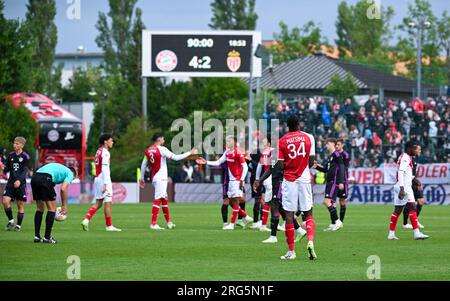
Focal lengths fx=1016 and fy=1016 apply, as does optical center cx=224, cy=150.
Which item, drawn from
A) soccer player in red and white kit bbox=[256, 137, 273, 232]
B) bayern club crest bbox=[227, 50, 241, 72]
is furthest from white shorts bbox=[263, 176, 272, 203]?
bayern club crest bbox=[227, 50, 241, 72]

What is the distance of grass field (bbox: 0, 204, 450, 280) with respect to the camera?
15.4m

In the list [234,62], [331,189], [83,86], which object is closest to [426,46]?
[234,62]

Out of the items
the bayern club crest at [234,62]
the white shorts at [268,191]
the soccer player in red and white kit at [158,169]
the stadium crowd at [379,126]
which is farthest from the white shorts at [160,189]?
the bayern club crest at [234,62]

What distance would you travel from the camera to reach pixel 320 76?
90.0 metres

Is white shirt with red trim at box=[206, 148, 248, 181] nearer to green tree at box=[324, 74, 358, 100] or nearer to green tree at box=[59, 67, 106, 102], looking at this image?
green tree at box=[324, 74, 358, 100]

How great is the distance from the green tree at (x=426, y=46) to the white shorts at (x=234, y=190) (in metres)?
45.7

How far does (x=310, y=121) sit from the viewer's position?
5509 cm

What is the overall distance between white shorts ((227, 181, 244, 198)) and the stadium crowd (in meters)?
22.8

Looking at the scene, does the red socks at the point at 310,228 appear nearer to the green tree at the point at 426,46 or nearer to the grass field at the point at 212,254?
the grass field at the point at 212,254

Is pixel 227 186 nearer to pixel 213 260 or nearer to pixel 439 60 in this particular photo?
pixel 213 260

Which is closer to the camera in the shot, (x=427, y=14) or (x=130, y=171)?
(x=130, y=171)
